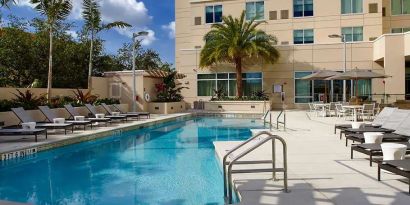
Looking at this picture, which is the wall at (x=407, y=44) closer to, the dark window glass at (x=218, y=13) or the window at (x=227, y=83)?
the window at (x=227, y=83)

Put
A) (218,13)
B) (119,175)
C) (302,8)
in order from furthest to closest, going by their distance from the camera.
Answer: (218,13) < (302,8) < (119,175)

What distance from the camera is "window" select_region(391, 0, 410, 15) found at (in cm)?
3344

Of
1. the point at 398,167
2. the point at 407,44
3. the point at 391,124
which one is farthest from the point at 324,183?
the point at 407,44

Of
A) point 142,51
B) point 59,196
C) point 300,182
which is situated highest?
point 142,51

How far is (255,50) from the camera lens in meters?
27.8

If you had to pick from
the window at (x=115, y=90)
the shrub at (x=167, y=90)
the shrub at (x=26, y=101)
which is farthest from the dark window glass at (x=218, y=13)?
the shrub at (x=26, y=101)

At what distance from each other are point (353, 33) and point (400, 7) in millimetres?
5617

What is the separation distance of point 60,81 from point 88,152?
18.6 m

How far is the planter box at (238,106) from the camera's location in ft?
94.4

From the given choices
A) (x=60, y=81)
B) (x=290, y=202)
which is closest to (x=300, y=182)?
(x=290, y=202)

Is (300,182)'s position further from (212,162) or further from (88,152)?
(88,152)

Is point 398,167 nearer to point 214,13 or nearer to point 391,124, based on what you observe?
point 391,124

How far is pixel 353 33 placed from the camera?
3192cm

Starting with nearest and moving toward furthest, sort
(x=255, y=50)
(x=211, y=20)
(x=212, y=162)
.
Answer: (x=212, y=162)
(x=255, y=50)
(x=211, y=20)
